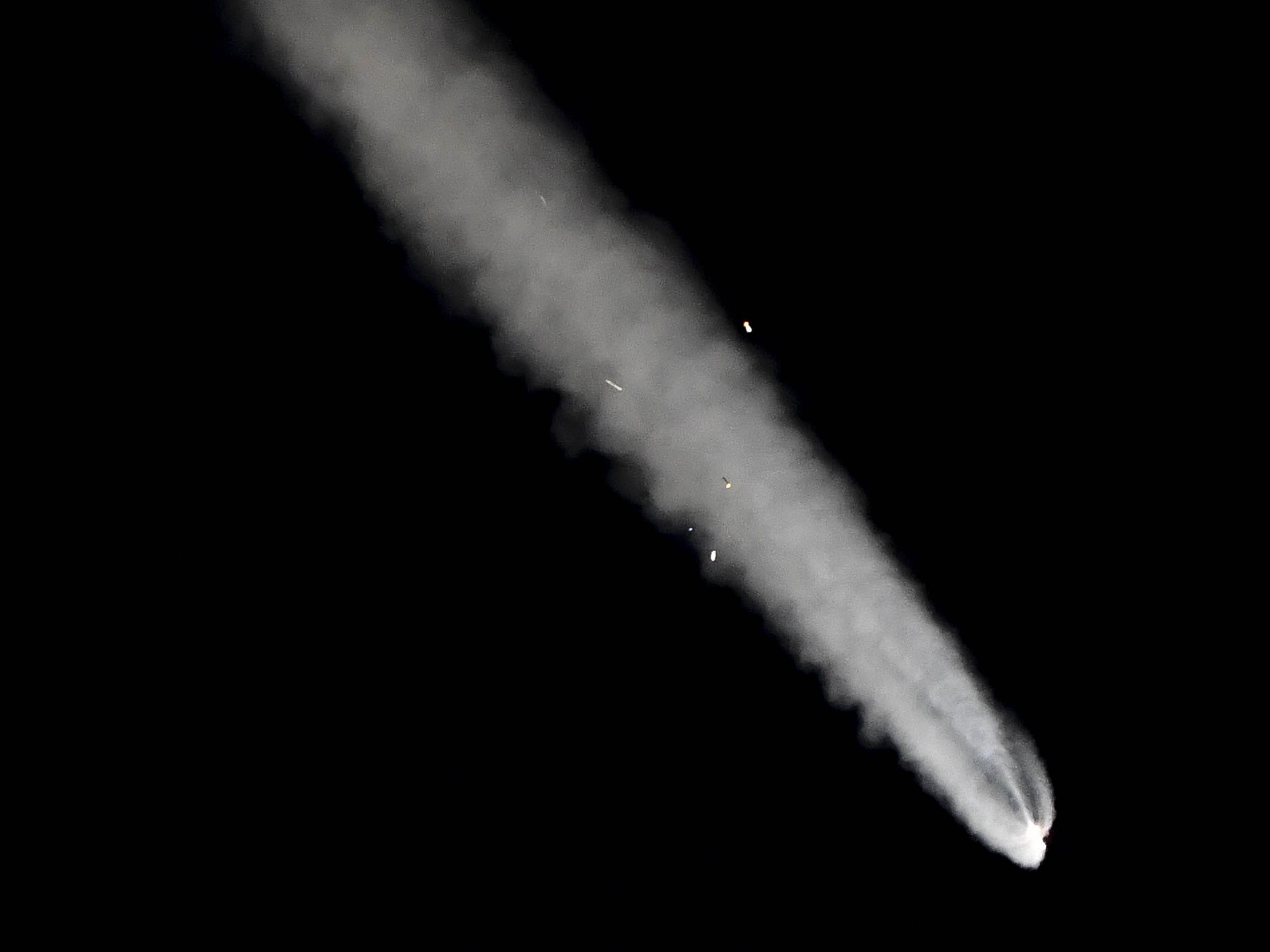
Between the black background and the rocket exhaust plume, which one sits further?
the black background

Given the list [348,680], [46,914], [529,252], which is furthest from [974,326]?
[46,914]

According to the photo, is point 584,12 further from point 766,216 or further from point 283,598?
point 283,598

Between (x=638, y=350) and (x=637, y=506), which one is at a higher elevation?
(x=638, y=350)

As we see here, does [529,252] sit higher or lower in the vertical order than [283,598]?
higher

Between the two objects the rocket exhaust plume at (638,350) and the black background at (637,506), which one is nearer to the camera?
the rocket exhaust plume at (638,350)
